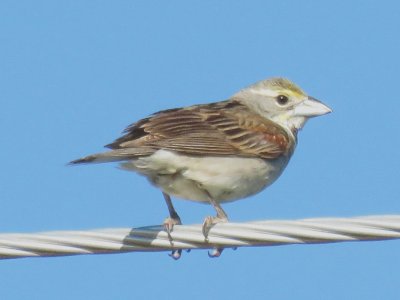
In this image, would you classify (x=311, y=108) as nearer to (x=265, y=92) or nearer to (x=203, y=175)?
(x=265, y=92)

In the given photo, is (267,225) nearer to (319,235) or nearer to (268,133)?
(319,235)

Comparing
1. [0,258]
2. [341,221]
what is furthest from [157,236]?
[341,221]

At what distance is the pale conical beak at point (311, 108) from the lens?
9.02m

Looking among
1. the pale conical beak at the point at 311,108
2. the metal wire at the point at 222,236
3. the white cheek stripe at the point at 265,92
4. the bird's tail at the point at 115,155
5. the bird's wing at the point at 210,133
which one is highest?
the white cheek stripe at the point at 265,92

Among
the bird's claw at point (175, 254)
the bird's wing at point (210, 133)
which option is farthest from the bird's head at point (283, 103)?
the bird's claw at point (175, 254)

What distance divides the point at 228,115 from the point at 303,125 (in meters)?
1.00

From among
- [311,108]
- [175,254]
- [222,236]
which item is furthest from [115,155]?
[311,108]

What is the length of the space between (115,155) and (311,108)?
9.11ft

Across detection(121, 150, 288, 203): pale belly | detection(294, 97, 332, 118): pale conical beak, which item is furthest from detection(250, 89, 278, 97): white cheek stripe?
detection(121, 150, 288, 203): pale belly

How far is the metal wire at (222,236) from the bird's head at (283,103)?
3727 millimetres

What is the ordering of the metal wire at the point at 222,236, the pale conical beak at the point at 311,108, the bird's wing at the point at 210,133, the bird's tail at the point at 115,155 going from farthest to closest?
the pale conical beak at the point at 311,108 → the bird's wing at the point at 210,133 → the bird's tail at the point at 115,155 → the metal wire at the point at 222,236

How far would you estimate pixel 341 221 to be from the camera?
4812mm

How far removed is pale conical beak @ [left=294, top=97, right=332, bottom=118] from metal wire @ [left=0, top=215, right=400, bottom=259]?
3650 mm

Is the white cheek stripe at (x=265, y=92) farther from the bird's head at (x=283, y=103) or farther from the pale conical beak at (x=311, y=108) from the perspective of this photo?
the pale conical beak at (x=311, y=108)
